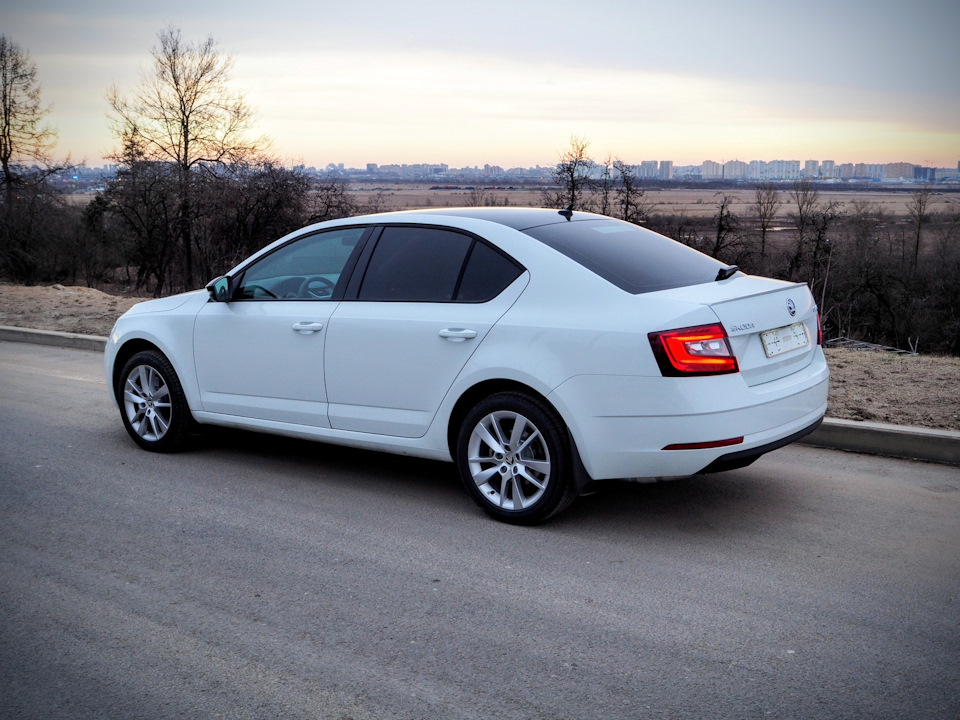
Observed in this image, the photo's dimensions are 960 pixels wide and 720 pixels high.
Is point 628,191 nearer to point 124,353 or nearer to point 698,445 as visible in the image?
point 124,353

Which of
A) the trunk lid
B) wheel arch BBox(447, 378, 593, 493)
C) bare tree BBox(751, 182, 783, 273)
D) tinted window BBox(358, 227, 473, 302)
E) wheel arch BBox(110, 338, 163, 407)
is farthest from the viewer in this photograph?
A: bare tree BBox(751, 182, 783, 273)

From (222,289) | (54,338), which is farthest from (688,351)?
(54,338)

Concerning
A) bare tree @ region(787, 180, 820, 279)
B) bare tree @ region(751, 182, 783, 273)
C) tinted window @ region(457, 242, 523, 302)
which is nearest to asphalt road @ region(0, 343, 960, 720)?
tinted window @ region(457, 242, 523, 302)

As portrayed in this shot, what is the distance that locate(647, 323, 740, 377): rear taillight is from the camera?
4547 mm

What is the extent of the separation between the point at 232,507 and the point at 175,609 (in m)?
1.53

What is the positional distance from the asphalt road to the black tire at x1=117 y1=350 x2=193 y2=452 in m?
0.31

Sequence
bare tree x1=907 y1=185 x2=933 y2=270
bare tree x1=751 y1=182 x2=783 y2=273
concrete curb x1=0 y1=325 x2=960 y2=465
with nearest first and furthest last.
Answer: concrete curb x1=0 y1=325 x2=960 y2=465 → bare tree x1=907 y1=185 x2=933 y2=270 → bare tree x1=751 y1=182 x2=783 y2=273

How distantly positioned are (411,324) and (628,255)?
1.31 meters

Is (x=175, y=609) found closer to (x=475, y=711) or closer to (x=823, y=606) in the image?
(x=475, y=711)

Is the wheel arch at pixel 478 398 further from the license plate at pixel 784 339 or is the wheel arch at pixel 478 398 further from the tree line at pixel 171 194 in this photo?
the tree line at pixel 171 194

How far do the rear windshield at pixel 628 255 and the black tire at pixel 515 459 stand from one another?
2.73ft

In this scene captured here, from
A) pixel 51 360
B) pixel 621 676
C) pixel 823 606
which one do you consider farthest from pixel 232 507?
pixel 51 360

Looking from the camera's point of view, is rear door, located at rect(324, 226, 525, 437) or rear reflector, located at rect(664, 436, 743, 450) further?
rear door, located at rect(324, 226, 525, 437)

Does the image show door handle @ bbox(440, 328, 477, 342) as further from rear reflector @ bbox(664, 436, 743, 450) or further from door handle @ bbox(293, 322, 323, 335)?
rear reflector @ bbox(664, 436, 743, 450)
